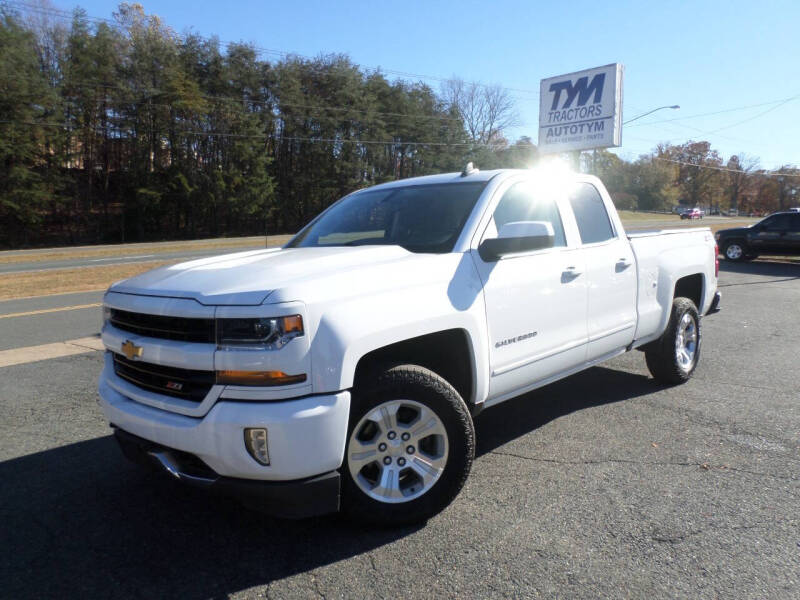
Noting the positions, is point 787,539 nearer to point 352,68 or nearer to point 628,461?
point 628,461

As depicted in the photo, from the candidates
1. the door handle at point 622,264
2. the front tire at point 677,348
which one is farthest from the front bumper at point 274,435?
the front tire at point 677,348

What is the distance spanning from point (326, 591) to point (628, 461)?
7.26 ft

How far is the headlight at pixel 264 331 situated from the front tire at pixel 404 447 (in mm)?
467

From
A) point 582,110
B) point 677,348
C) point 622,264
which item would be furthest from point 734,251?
point 622,264

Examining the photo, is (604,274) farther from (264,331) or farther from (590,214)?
(264,331)

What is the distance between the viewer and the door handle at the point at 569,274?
396 cm

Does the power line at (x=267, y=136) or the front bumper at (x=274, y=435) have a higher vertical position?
the power line at (x=267, y=136)

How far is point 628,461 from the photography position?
3.82 m

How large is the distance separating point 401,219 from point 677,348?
10.0ft

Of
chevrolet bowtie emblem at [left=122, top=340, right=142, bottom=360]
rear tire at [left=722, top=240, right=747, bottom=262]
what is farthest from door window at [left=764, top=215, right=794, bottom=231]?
chevrolet bowtie emblem at [left=122, top=340, right=142, bottom=360]

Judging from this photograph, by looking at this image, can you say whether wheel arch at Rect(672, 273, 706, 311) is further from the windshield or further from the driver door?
the windshield

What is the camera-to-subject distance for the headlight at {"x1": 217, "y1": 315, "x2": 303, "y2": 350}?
99.0 inches

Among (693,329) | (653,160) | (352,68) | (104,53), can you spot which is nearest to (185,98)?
(104,53)

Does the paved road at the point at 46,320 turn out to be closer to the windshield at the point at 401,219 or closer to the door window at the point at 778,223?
the windshield at the point at 401,219
